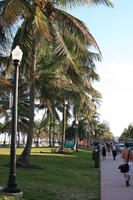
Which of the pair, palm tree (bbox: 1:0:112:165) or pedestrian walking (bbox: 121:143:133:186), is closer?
pedestrian walking (bbox: 121:143:133:186)

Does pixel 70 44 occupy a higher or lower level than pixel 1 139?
higher

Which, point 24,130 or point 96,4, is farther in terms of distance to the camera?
point 24,130

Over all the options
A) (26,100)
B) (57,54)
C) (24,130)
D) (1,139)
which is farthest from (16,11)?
(1,139)

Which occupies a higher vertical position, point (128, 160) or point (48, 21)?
point (48, 21)

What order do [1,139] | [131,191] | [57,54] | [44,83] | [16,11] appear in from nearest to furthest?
[131,191], [16,11], [57,54], [44,83], [1,139]

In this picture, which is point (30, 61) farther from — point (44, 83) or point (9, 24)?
point (44, 83)

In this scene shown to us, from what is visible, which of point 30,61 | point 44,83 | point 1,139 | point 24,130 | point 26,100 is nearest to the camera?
point 30,61

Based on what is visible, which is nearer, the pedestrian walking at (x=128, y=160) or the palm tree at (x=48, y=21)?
the pedestrian walking at (x=128, y=160)

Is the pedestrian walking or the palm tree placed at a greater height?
the palm tree

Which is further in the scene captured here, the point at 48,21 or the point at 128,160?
the point at 48,21

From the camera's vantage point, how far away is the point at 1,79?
13352 millimetres

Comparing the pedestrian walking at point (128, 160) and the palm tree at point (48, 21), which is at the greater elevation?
the palm tree at point (48, 21)

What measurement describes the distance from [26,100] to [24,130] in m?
9.02

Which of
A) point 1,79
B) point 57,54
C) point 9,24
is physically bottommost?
point 1,79
